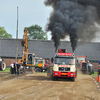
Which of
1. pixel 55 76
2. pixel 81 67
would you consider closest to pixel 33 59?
pixel 81 67

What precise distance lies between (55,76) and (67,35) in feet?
33.4

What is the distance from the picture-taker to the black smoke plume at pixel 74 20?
89.7 feet

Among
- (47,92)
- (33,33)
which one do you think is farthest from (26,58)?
(33,33)

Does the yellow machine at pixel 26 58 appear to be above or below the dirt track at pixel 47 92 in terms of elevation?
above

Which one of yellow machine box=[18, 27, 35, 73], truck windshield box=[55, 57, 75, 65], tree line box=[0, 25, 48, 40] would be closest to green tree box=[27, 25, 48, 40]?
tree line box=[0, 25, 48, 40]

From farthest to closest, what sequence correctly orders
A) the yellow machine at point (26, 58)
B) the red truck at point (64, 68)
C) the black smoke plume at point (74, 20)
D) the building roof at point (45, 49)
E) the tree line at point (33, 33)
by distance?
the tree line at point (33, 33)
the building roof at point (45, 49)
the yellow machine at point (26, 58)
the black smoke plume at point (74, 20)
the red truck at point (64, 68)

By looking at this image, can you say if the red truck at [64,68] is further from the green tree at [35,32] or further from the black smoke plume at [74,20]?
the green tree at [35,32]

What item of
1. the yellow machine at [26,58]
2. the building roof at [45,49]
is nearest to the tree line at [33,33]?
the building roof at [45,49]

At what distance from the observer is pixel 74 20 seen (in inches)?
1080

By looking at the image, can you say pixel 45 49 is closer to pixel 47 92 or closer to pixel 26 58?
pixel 26 58

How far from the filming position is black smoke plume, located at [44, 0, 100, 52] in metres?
27.3

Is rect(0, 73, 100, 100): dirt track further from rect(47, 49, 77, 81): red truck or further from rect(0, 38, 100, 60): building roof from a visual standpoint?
rect(0, 38, 100, 60): building roof

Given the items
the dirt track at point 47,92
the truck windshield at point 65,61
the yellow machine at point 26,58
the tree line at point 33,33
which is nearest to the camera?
the dirt track at point 47,92

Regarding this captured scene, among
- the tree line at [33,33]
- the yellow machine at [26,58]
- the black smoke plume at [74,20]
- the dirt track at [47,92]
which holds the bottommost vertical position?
the dirt track at [47,92]
